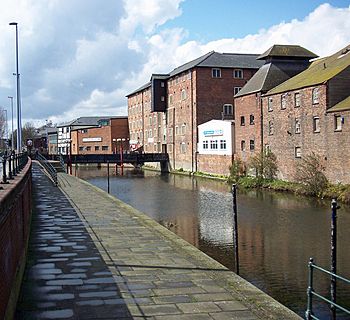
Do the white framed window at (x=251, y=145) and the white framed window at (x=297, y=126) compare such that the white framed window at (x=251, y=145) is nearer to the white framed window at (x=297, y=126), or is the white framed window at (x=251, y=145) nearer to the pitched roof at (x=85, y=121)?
the white framed window at (x=297, y=126)

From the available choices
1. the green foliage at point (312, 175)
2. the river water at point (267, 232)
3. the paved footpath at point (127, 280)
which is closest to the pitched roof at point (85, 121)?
the river water at point (267, 232)

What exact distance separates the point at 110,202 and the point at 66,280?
44.5 ft

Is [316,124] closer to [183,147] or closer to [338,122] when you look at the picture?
[338,122]

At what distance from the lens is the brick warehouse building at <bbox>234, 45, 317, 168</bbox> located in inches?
1748

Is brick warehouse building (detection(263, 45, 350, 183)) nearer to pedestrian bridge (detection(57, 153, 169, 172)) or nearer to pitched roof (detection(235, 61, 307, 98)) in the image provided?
pitched roof (detection(235, 61, 307, 98))

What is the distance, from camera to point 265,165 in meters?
40.8

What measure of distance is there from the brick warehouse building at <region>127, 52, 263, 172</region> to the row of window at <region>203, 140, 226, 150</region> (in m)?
2.82

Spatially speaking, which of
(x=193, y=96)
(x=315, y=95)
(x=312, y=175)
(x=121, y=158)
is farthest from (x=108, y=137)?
(x=312, y=175)

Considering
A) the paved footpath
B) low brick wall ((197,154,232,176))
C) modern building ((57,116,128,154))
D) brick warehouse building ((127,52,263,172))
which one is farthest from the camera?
modern building ((57,116,128,154))

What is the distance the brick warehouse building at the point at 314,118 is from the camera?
107 ft

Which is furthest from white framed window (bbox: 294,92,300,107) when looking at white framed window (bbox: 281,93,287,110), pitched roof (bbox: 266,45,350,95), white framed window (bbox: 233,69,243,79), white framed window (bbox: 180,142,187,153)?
white framed window (bbox: 180,142,187,153)

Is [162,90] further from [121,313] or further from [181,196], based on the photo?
[121,313]

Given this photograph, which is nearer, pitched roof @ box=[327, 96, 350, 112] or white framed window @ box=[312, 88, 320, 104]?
pitched roof @ box=[327, 96, 350, 112]

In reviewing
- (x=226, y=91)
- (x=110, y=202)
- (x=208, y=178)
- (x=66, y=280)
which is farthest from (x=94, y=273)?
(x=226, y=91)
